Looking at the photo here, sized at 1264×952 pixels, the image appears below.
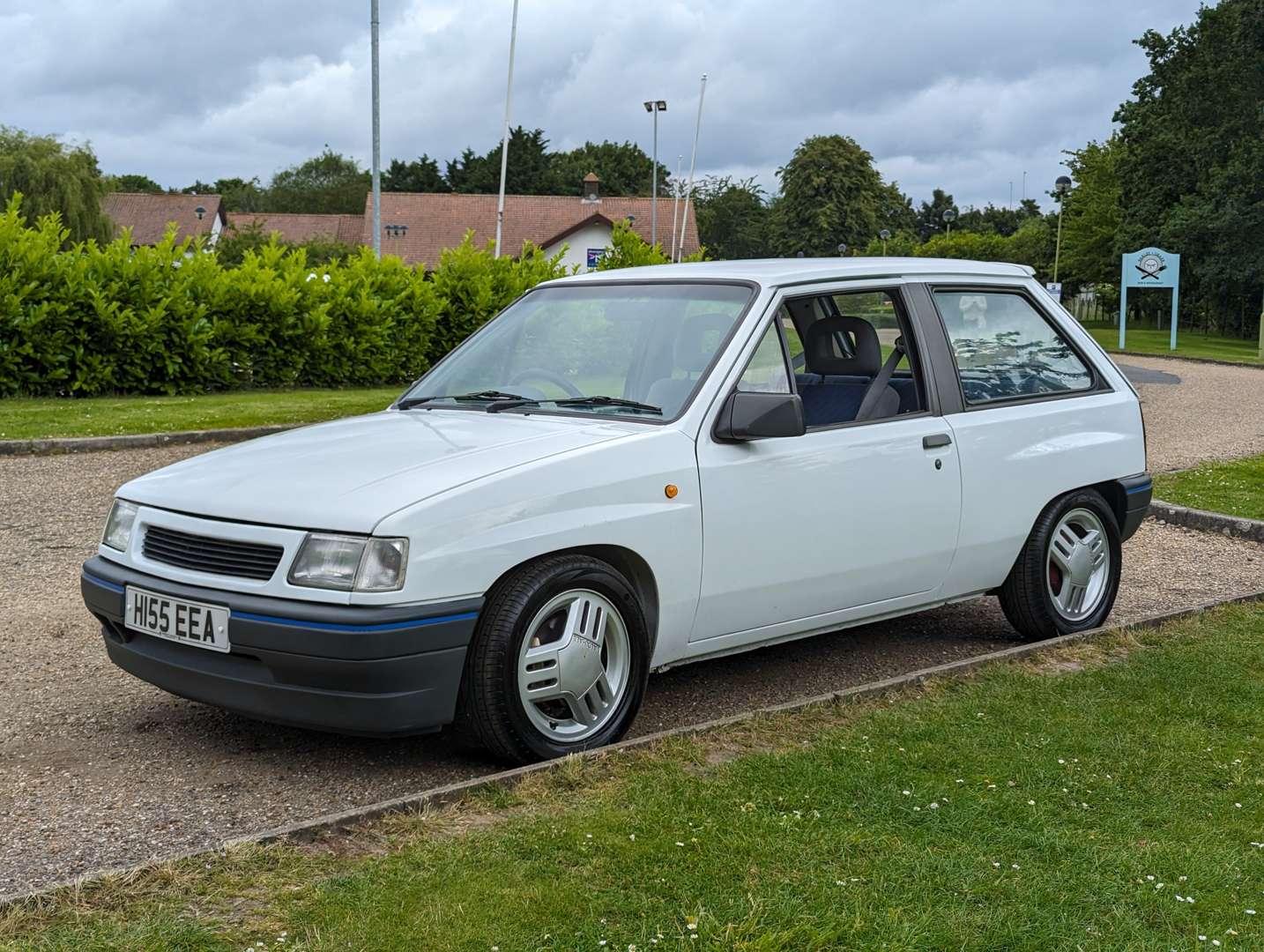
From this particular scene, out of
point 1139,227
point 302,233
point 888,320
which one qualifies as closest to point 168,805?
point 888,320

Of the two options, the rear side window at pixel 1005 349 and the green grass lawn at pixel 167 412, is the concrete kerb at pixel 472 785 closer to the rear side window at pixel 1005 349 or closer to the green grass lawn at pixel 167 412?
the rear side window at pixel 1005 349

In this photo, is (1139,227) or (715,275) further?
(1139,227)

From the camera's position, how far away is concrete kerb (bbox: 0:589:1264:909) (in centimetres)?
370

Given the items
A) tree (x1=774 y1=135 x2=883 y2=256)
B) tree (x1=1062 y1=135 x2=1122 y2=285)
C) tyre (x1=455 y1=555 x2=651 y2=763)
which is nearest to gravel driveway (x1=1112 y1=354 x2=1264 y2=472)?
tyre (x1=455 y1=555 x2=651 y2=763)

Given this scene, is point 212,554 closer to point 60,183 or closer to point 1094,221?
point 60,183

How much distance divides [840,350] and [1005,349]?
0.91 metres

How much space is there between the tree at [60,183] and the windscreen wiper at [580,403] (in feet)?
183

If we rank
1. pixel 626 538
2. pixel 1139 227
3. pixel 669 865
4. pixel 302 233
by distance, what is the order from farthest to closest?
pixel 302 233 → pixel 1139 227 → pixel 626 538 → pixel 669 865

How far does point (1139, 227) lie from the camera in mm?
60594

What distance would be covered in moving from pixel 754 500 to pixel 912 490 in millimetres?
915

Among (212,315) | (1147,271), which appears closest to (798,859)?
(212,315)

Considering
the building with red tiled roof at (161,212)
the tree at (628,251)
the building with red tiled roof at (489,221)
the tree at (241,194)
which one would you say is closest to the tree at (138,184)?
the tree at (241,194)

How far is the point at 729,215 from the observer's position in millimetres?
127188

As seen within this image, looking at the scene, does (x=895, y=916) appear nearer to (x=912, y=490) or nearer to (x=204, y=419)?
(x=912, y=490)
